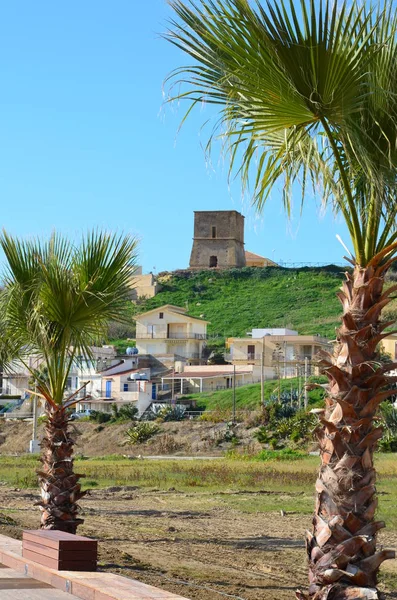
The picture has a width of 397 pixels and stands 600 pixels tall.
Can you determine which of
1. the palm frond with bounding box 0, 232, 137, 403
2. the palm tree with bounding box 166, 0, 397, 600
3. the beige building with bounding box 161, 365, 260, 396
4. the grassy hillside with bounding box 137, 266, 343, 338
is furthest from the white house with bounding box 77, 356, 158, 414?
the palm tree with bounding box 166, 0, 397, 600

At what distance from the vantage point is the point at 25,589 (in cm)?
859

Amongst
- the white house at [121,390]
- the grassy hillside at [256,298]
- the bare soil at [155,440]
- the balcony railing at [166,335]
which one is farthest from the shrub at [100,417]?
the grassy hillside at [256,298]

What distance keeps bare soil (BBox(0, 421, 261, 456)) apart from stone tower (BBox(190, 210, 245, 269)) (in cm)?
7985

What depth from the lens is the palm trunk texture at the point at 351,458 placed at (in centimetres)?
648

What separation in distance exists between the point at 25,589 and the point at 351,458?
3.72m

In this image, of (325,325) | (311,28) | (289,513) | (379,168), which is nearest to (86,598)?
(379,168)

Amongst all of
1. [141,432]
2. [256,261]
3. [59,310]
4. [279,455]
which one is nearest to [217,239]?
[256,261]

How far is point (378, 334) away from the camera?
6.86m

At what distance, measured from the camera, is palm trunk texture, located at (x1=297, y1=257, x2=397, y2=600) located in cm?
648

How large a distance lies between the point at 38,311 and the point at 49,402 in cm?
130

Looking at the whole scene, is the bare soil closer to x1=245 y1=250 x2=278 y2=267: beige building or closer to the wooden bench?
the wooden bench

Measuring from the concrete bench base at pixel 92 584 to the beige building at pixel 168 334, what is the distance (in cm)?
7860

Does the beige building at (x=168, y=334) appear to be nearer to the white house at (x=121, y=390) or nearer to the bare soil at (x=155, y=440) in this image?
the white house at (x=121, y=390)

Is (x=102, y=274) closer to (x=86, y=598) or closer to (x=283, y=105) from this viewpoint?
(x=86, y=598)
